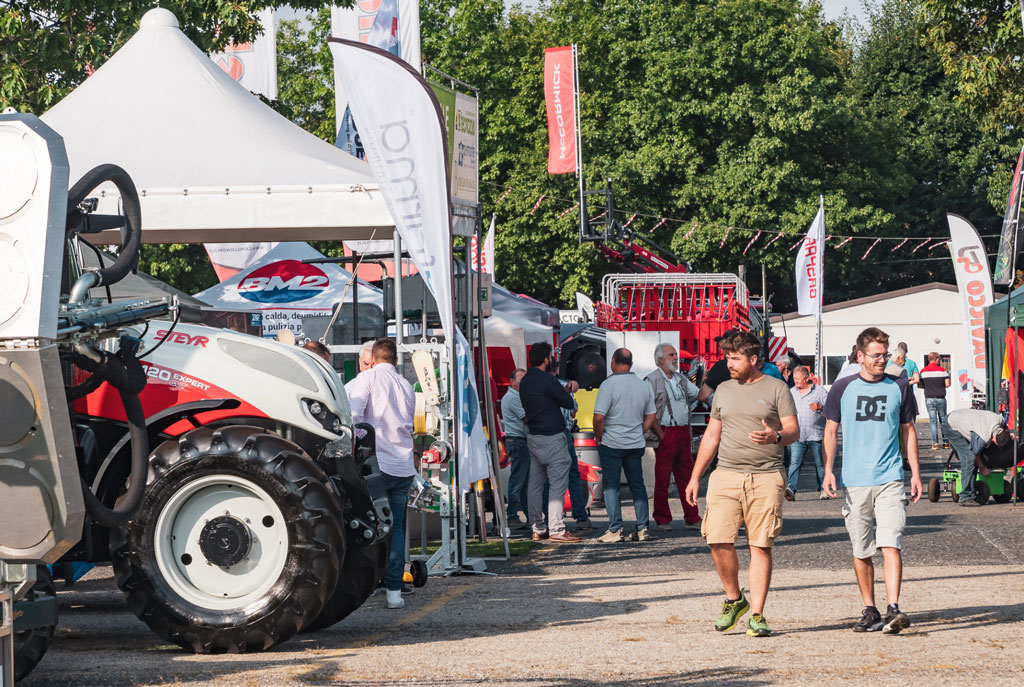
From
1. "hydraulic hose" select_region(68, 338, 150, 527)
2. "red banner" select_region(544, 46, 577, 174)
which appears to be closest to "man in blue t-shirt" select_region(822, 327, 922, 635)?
"hydraulic hose" select_region(68, 338, 150, 527)

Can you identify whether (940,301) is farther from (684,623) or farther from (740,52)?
(684,623)

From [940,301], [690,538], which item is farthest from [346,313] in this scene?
[940,301]

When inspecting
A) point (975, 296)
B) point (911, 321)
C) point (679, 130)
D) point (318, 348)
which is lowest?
point (318, 348)

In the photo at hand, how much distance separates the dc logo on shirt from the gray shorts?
40 centimetres

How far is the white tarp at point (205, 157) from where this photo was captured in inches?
479

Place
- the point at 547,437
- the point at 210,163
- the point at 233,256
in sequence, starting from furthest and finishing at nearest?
1. the point at 233,256
2. the point at 547,437
3. the point at 210,163

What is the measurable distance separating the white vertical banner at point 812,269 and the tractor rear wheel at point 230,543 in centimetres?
2316

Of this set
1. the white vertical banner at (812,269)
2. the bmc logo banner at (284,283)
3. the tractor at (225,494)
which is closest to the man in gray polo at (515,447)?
the bmc logo banner at (284,283)

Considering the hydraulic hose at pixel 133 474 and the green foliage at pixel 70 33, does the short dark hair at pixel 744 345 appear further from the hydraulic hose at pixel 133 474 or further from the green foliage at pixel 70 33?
the green foliage at pixel 70 33

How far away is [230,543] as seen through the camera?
796 centimetres

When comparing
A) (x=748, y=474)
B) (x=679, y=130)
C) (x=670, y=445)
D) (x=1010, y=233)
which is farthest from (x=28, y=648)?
(x=679, y=130)

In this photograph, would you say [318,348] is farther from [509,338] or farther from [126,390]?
[509,338]

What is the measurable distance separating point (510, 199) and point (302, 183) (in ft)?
111

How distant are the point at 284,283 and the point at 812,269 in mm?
13792
